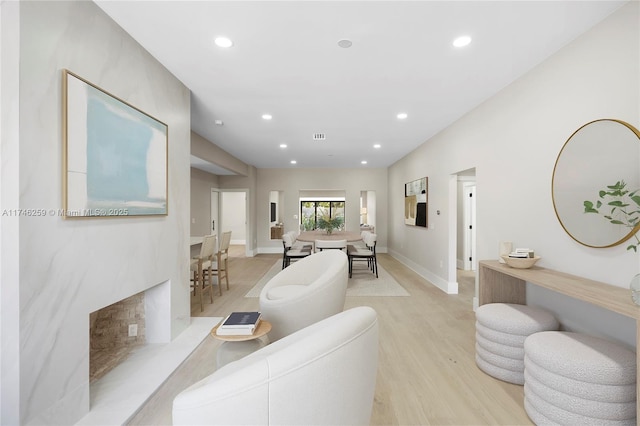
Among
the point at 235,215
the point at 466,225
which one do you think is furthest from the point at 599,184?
the point at 235,215

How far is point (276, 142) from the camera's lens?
5488 millimetres

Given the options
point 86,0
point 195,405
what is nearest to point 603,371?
point 195,405

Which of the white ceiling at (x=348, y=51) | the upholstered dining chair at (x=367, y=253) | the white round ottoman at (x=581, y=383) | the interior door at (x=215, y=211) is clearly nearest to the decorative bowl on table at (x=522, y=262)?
the white round ottoman at (x=581, y=383)

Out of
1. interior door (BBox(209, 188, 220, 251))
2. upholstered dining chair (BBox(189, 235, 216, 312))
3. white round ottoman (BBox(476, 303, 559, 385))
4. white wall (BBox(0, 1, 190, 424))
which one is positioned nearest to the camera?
white wall (BBox(0, 1, 190, 424))

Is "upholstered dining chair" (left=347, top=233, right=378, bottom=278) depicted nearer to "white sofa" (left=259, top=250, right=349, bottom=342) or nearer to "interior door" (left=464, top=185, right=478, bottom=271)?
"interior door" (left=464, top=185, right=478, bottom=271)

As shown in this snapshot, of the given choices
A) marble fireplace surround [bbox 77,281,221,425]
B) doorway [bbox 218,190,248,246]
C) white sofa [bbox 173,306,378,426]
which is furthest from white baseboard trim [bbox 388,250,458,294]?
doorway [bbox 218,190,248,246]

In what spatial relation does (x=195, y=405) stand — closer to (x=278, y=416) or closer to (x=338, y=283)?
(x=278, y=416)

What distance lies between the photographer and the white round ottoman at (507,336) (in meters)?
2.18

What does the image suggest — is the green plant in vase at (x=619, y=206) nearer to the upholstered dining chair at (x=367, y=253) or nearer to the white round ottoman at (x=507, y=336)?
the white round ottoman at (x=507, y=336)

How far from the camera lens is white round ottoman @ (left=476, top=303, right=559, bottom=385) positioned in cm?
218

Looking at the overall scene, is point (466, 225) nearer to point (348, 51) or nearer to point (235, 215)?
point (348, 51)

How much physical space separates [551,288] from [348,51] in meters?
2.27

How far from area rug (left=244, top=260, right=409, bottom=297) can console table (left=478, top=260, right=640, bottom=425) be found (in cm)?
191

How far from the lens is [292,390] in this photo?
950 millimetres
